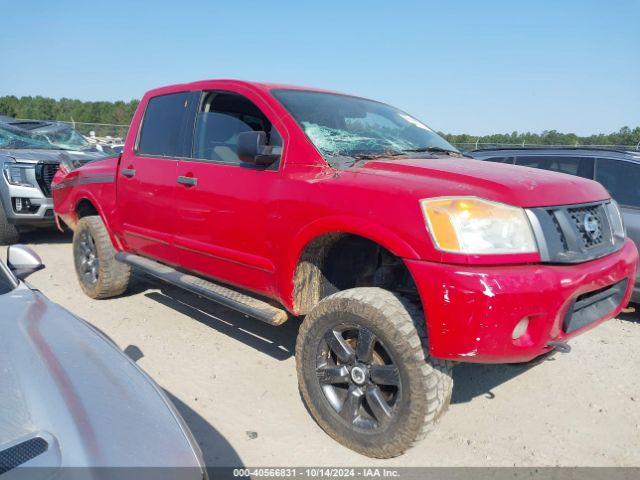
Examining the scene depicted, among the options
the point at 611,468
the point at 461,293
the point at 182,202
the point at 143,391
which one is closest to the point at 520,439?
the point at 611,468

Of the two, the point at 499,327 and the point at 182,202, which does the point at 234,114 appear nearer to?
the point at 182,202

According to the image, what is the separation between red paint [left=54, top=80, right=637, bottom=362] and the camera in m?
2.12

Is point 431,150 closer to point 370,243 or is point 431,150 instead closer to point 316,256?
point 370,243

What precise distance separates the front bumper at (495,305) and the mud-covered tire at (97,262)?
3.31 metres

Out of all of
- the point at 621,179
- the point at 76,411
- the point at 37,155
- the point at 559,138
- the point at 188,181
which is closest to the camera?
the point at 76,411

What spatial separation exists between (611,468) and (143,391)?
2.30m

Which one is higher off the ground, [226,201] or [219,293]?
[226,201]

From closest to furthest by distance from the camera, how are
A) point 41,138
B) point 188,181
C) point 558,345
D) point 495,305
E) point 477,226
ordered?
point 495,305
point 477,226
point 558,345
point 188,181
point 41,138

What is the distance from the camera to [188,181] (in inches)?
137

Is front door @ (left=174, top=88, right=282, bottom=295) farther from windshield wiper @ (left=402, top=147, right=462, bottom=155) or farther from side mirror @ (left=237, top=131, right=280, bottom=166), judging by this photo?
windshield wiper @ (left=402, top=147, right=462, bottom=155)

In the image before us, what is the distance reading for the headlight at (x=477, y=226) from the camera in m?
2.15

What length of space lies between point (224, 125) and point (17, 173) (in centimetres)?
497

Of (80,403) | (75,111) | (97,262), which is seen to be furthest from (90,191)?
(75,111)

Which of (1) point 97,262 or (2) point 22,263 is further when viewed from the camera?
(1) point 97,262
